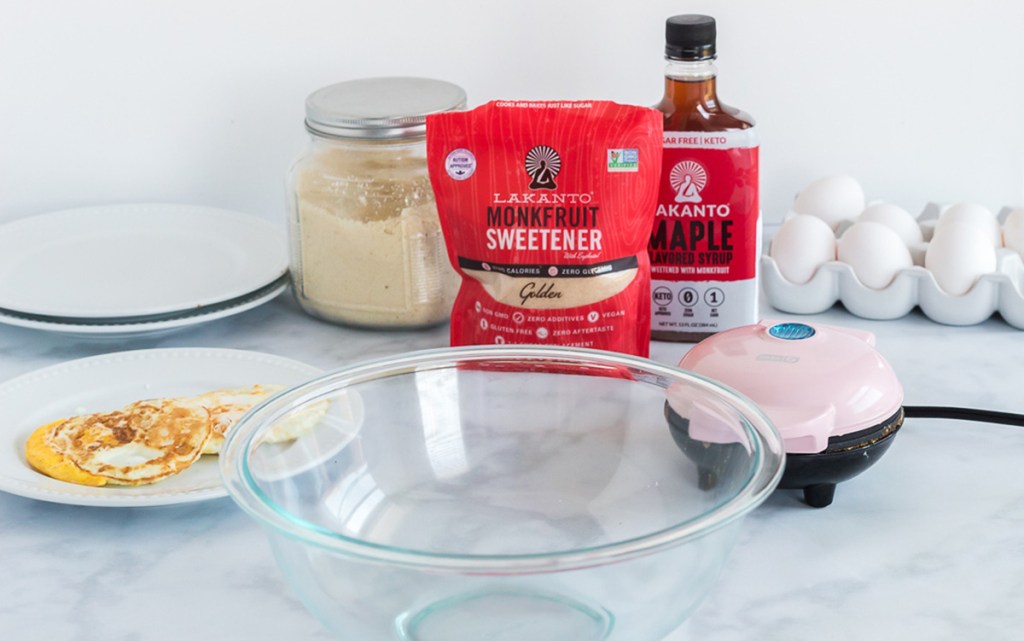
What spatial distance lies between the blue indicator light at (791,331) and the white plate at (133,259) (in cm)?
49

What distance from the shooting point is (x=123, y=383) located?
0.98 metres

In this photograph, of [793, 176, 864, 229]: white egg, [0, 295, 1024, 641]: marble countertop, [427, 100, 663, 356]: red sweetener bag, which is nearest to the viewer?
[0, 295, 1024, 641]: marble countertop

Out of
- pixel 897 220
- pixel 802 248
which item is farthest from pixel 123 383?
pixel 897 220

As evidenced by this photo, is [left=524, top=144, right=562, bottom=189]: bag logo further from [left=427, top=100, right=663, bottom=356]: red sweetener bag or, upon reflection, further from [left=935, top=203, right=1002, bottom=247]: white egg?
[left=935, top=203, right=1002, bottom=247]: white egg

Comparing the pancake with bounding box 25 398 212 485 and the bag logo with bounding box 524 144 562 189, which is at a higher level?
the bag logo with bounding box 524 144 562 189

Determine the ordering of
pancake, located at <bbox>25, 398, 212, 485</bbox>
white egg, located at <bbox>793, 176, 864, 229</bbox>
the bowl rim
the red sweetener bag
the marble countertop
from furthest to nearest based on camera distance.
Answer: white egg, located at <bbox>793, 176, 864, 229</bbox> < the red sweetener bag < pancake, located at <bbox>25, 398, 212, 485</bbox> < the marble countertop < the bowl rim

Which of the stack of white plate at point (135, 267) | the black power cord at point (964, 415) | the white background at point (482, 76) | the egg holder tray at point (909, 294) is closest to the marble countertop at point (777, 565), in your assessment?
the black power cord at point (964, 415)

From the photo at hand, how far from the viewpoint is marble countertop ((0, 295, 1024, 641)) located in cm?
69

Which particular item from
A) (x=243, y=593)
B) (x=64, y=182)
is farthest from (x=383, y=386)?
(x=64, y=182)

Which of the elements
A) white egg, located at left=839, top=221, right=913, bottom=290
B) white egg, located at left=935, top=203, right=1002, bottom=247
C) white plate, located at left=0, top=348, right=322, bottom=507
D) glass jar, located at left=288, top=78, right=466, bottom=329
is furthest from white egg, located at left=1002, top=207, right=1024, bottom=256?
white plate, located at left=0, top=348, right=322, bottom=507

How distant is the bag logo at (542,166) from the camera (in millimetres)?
947

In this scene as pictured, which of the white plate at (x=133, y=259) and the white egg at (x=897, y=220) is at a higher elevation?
the white egg at (x=897, y=220)

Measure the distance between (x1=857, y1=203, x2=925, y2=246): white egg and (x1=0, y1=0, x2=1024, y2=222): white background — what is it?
0.13 meters

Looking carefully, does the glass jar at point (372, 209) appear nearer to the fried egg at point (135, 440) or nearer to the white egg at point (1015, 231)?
the fried egg at point (135, 440)
